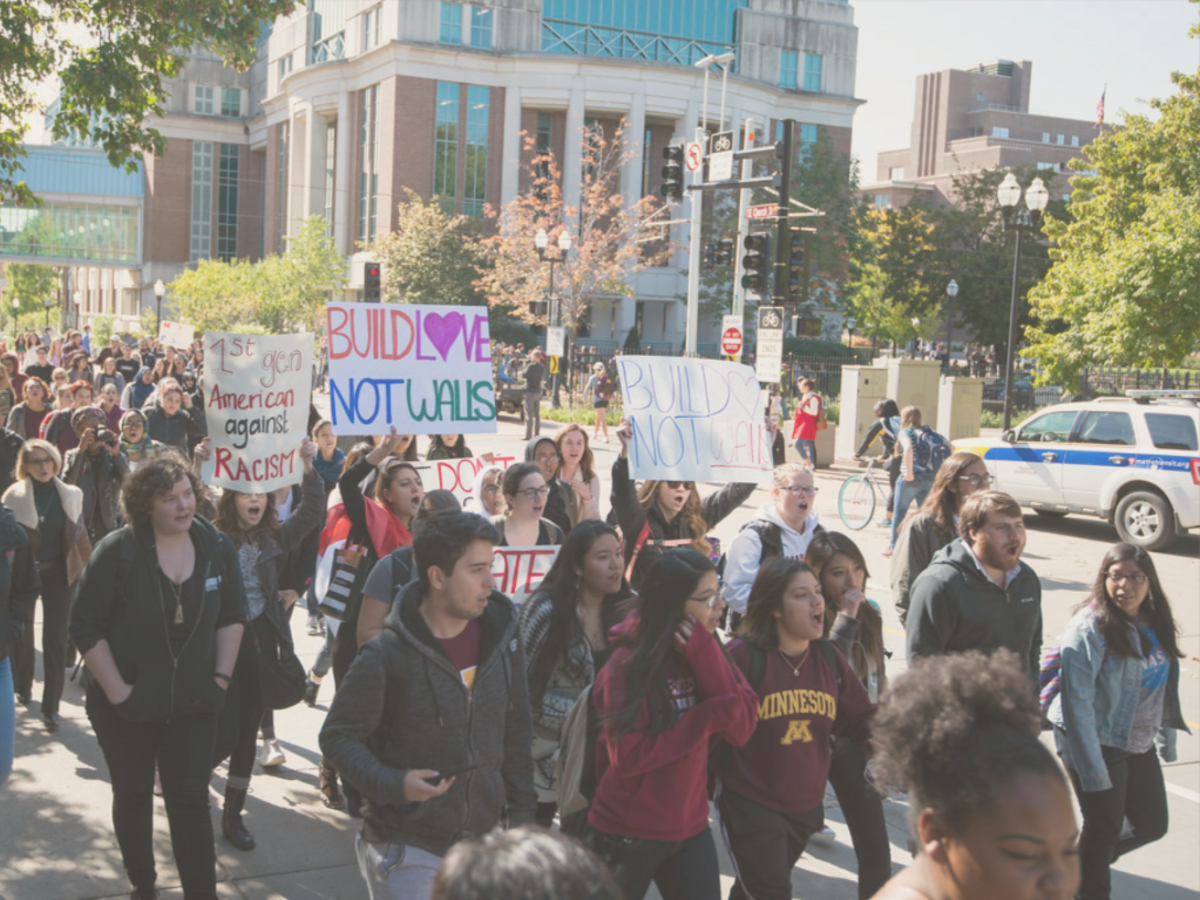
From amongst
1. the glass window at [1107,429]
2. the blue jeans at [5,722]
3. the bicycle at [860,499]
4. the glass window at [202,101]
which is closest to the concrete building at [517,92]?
the glass window at [202,101]

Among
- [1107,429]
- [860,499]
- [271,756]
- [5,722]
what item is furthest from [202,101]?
[5,722]

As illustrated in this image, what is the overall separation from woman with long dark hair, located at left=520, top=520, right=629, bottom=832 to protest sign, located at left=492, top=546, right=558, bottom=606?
1.03 meters

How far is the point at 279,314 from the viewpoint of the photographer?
48.1 meters

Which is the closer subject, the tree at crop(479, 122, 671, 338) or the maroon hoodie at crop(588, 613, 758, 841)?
the maroon hoodie at crop(588, 613, 758, 841)

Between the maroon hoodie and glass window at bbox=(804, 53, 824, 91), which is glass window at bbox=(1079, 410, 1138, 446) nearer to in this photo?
the maroon hoodie

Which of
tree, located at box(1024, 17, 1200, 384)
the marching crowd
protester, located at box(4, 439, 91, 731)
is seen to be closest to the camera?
the marching crowd

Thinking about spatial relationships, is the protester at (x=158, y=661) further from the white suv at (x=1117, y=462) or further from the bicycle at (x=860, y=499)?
the white suv at (x=1117, y=462)

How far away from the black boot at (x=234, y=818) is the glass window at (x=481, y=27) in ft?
182

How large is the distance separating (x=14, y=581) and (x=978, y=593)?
4.07 metres

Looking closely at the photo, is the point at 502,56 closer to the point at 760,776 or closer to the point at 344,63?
the point at 344,63

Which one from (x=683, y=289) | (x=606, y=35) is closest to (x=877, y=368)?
(x=683, y=289)

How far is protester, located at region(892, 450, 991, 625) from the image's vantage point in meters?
6.21

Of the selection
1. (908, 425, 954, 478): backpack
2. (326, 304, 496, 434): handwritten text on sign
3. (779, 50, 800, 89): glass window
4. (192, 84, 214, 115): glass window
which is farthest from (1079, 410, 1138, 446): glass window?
(192, 84, 214, 115): glass window

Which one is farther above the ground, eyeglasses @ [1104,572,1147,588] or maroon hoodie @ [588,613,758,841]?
eyeglasses @ [1104,572,1147,588]
